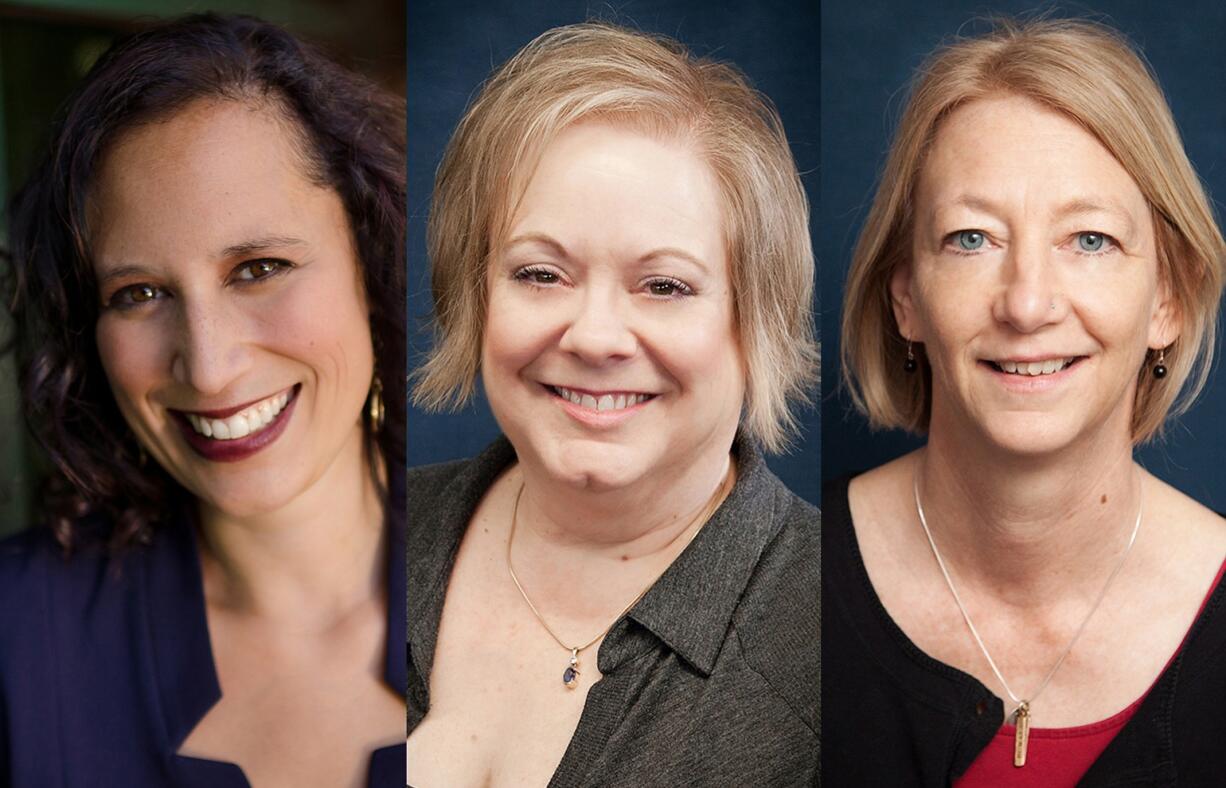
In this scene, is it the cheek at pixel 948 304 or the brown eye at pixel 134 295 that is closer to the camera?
the brown eye at pixel 134 295

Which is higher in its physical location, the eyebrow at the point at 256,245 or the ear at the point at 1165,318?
the eyebrow at the point at 256,245

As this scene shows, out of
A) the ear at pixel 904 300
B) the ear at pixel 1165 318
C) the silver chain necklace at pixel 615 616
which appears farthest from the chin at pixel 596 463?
the ear at pixel 1165 318

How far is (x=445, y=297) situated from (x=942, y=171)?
42.7 inches

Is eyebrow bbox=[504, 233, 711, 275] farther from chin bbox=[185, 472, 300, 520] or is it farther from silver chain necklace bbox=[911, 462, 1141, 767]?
silver chain necklace bbox=[911, 462, 1141, 767]

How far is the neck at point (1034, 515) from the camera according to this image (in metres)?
2.69

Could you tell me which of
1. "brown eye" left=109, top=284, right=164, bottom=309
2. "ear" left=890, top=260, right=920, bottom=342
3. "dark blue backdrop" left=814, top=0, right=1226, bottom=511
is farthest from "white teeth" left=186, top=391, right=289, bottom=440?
"ear" left=890, top=260, right=920, bottom=342

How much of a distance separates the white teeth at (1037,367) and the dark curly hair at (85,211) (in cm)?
128

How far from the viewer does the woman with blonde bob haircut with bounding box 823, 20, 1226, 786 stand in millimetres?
2584

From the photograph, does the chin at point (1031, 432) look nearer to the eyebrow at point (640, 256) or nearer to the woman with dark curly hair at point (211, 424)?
the eyebrow at point (640, 256)

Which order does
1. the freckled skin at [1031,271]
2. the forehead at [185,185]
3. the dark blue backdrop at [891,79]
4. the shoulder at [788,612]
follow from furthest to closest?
1. the dark blue backdrop at [891,79]
2. the shoulder at [788,612]
3. the freckled skin at [1031,271]
4. the forehead at [185,185]

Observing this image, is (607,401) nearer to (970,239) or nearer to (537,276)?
(537,276)

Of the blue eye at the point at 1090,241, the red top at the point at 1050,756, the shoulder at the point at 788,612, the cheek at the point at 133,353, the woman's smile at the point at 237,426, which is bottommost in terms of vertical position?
the red top at the point at 1050,756

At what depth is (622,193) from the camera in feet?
8.20

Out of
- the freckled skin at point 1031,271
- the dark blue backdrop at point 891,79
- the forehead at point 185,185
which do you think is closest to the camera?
the forehead at point 185,185
